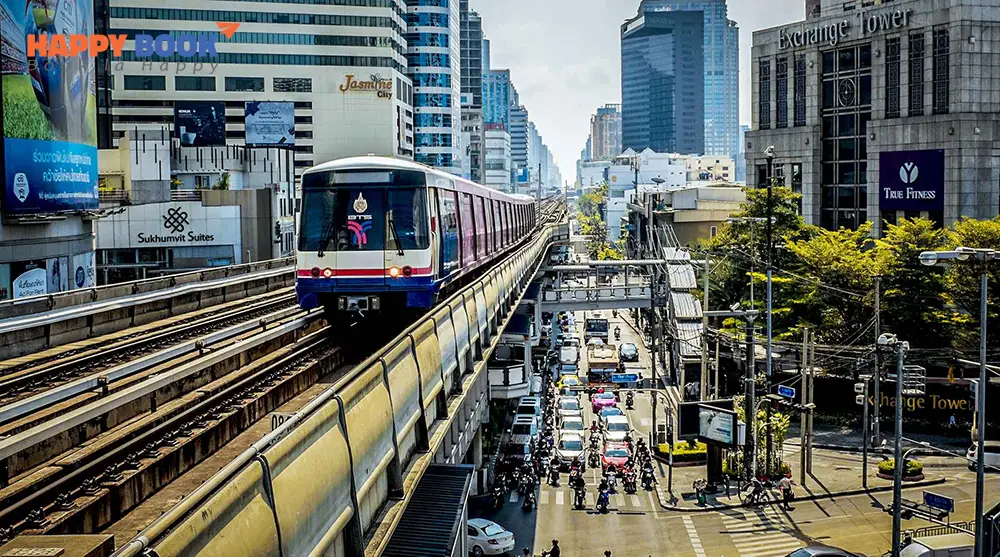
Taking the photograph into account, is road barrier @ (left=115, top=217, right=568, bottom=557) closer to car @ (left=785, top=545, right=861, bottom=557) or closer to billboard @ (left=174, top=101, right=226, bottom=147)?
car @ (left=785, top=545, right=861, bottom=557)

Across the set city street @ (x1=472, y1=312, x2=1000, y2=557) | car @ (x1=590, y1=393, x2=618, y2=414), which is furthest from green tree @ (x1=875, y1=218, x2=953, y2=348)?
car @ (x1=590, y1=393, x2=618, y2=414)

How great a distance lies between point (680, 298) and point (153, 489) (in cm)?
5115

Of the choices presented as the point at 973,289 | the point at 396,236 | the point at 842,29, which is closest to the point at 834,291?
the point at 973,289

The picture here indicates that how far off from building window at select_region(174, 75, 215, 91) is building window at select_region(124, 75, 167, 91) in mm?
1225

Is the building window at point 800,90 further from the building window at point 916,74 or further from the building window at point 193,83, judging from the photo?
the building window at point 193,83

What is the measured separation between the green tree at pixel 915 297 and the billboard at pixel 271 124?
48375 millimetres

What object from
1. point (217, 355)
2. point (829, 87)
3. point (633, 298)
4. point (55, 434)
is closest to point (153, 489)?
point (55, 434)

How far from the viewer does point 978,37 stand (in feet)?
191

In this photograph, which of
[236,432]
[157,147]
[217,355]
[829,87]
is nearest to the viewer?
[236,432]

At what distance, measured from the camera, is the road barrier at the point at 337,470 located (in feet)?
20.0

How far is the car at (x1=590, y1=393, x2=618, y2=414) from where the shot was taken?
54.1m

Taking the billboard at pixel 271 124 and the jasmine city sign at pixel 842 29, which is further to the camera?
the billboard at pixel 271 124

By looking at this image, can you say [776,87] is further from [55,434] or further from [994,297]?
[55,434]

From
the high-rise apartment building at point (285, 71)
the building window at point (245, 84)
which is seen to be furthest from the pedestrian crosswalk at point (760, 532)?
the building window at point (245, 84)
